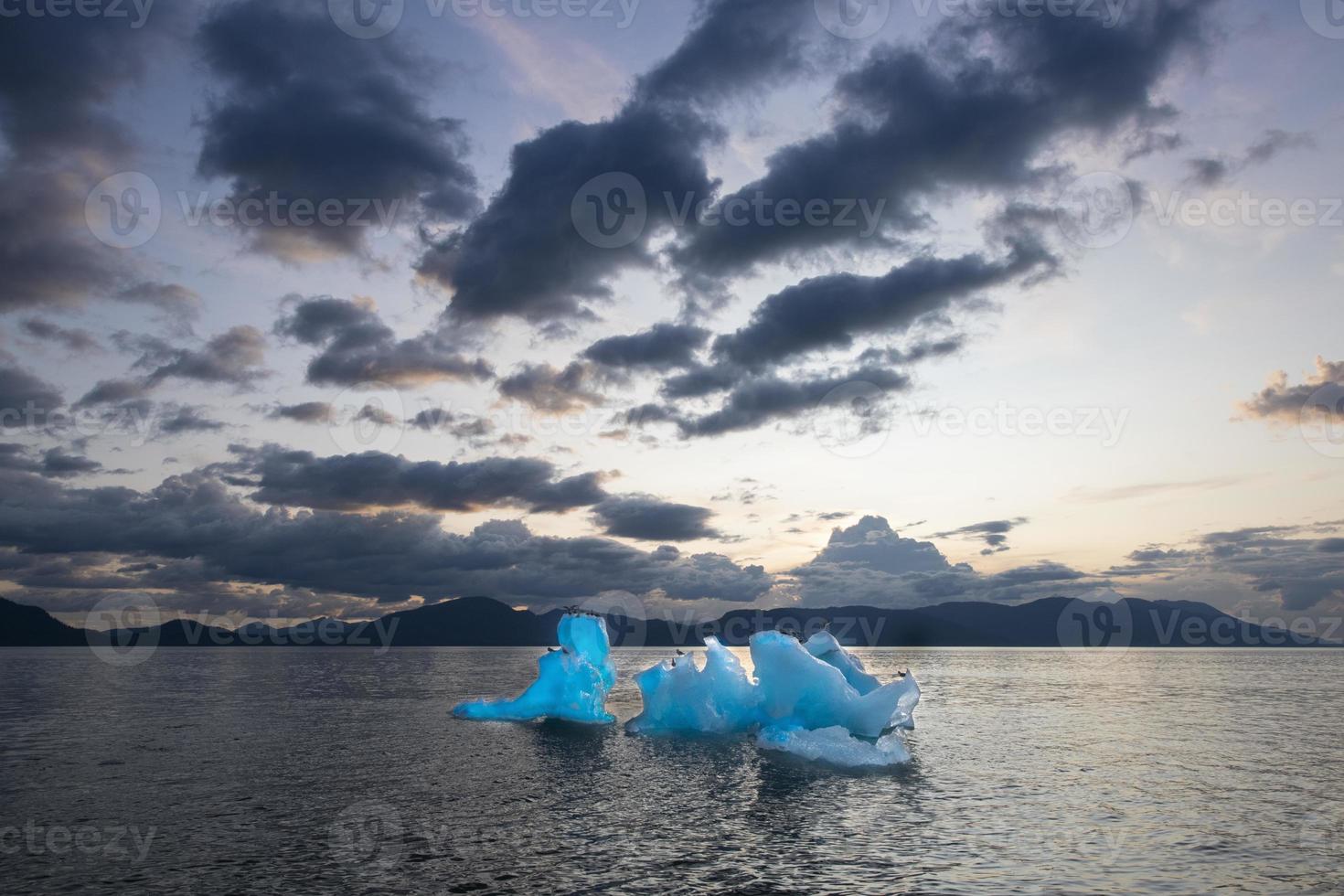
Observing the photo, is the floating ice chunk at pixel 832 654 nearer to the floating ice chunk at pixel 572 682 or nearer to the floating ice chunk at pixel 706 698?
the floating ice chunk at pixel 706 698

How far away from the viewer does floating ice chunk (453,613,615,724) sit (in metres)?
52.2

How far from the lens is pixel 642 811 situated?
2666cm

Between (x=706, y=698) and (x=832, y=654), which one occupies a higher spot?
(x=832, y=654)

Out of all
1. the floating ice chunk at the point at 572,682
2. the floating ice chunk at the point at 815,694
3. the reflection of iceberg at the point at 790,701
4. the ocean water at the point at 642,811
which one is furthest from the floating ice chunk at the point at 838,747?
the floating ice chunk at the point at 572,682

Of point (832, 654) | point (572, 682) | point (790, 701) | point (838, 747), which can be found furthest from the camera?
point (572, 682)

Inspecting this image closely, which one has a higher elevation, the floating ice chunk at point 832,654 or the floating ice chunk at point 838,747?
the floating ice chunk at point 832,654

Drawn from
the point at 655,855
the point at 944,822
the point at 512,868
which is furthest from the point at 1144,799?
the point at 512,868

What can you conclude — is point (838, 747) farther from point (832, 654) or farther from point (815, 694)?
point (832, 654)

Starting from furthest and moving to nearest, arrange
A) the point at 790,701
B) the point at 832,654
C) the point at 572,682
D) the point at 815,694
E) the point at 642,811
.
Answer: the point at 572,682, the point at 832,654, the point at 790,701, the point at 815,694, the point at 642,811

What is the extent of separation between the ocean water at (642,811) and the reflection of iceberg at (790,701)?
1830 millimetres

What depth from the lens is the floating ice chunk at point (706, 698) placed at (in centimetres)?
4656

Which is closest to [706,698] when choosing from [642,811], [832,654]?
[832,654]

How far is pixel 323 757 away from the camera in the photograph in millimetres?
38031

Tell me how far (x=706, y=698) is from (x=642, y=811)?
20682 mm
